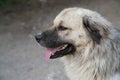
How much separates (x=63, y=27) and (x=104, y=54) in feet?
1.78

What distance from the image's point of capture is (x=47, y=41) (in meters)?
4.75

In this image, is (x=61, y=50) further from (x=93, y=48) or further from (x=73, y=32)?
(x=93, y=48)

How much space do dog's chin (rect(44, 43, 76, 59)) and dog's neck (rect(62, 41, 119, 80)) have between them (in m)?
0.08

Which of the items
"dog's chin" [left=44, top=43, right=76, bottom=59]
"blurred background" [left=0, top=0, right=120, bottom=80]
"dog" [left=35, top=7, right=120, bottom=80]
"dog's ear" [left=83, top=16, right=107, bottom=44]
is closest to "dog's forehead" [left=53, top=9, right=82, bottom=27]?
"dog" [left=35, top=7, right=120, bottom=80]

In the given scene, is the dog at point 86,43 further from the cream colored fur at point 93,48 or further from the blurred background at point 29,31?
the blurred background at point 29,31

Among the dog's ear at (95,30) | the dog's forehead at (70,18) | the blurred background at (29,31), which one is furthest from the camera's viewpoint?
the blurred background at (29,31)

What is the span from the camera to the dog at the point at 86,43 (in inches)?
181

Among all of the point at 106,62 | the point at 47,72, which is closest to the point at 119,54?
the point at 106,62

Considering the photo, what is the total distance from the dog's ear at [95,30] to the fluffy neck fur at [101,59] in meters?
0.08

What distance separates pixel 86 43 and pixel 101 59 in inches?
9.5

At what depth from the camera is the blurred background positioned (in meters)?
6.59

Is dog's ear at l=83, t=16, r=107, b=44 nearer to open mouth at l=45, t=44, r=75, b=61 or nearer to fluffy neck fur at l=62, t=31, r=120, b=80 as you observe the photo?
fluffy neck fur at l=62, t=31, r=120, b=80

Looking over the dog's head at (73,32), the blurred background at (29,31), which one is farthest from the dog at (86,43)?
the blurred background at (29,31)

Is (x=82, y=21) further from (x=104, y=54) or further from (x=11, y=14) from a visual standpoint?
(x=11, y=14)
